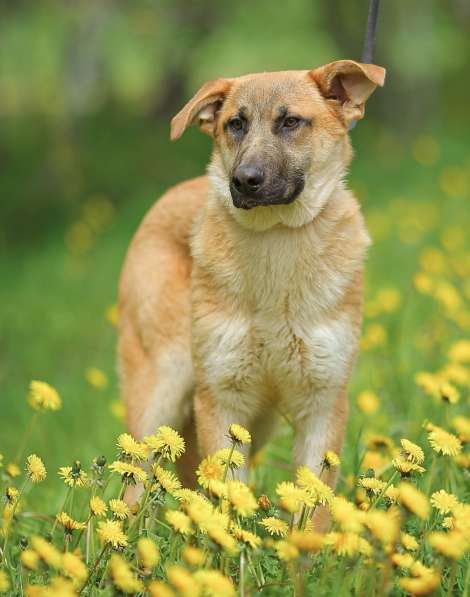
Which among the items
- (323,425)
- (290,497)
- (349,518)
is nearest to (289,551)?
(349,518)

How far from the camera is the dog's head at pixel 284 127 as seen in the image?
372 cm


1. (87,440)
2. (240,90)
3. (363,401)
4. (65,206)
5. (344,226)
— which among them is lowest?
(65,206)

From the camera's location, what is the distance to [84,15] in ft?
48.9

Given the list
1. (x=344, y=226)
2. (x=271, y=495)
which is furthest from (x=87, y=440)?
(x=344, y=226)

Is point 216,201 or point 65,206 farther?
point 65,206

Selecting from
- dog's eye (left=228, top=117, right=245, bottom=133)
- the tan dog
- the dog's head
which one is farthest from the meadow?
dog's eye (left=228, top=117, right=245, bottom=133)

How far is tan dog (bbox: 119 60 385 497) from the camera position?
3.82 metres

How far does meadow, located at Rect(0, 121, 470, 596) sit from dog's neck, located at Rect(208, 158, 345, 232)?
89 cm

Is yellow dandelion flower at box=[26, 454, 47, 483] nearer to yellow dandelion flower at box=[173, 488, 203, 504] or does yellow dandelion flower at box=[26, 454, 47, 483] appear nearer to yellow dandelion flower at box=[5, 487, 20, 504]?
yellow dandelion flower at box=[5, 487, 20, 504]

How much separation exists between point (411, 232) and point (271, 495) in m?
5.08

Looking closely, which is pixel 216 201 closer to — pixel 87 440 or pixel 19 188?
pixel 87 440

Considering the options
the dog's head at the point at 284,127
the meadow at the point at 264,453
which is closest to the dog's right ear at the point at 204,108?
the dog's head at the point at 284,127

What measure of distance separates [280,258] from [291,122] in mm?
578

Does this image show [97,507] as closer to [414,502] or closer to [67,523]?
[67,523]
